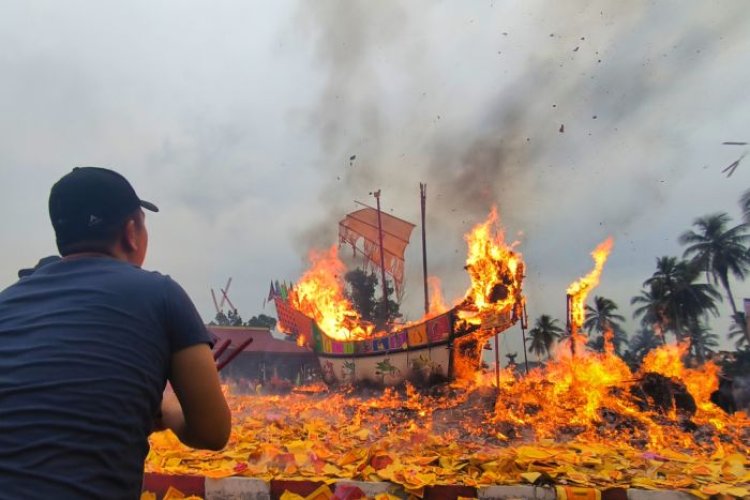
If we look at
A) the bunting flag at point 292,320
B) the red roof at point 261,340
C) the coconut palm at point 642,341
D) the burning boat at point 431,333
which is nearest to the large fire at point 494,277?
the burning boat at point 431,333

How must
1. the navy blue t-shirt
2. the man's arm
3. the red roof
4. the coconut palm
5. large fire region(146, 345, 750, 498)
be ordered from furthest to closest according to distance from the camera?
the coconut palm, the red roof, large fire region(146, 345, 750, 498), the man's arm, the navy blue t-shirt

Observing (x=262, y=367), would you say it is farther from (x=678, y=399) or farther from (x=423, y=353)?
(x=678, y=399)

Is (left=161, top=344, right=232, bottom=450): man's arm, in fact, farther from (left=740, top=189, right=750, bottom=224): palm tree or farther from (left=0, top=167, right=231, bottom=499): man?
(left=740, top=189, right=750, bottom=224): palm tree

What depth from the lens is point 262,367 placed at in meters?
37.8

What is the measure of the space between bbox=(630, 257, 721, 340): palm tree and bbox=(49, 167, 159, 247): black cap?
4617 cm

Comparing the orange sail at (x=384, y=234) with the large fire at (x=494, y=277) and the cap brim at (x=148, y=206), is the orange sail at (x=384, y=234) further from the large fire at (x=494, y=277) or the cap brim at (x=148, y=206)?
the cap brim at (x=148, y=206)

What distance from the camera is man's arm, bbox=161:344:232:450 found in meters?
1.38

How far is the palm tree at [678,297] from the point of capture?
1620 inches

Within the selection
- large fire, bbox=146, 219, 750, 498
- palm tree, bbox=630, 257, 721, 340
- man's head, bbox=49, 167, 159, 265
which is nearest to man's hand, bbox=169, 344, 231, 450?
man's head, bbox=49, 167, 159, 265

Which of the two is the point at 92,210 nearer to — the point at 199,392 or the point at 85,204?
the point at 85,204

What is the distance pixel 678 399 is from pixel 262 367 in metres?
30.7

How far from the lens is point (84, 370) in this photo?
1.24 m

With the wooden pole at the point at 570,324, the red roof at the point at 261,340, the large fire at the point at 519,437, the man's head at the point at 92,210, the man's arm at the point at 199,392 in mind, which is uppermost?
the red roof at the point at 261,340

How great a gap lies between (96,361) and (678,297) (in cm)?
4876
